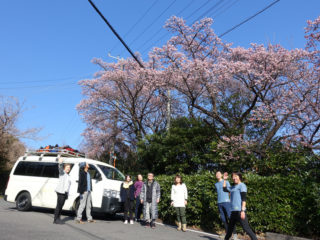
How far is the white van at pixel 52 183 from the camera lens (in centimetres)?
989

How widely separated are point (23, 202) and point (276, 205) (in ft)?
31.1

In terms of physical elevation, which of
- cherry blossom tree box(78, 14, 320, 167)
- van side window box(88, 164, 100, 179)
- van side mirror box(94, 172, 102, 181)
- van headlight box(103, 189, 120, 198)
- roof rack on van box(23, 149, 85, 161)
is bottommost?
van headlight box(103, 189, 120, 198)

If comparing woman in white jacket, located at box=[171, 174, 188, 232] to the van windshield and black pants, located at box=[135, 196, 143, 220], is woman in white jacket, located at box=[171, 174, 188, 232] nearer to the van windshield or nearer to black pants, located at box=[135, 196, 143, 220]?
black pants, located at box=[135, 196, 143, 220]

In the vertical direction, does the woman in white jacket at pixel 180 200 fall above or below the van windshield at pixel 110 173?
below

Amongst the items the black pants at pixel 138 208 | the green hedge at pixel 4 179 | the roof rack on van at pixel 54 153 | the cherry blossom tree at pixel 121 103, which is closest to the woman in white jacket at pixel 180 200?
the black pants at pixel 138 208

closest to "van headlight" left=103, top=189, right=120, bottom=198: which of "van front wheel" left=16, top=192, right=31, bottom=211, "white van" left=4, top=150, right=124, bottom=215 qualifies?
"white van" left=4, top=150, right=124, bottom=215

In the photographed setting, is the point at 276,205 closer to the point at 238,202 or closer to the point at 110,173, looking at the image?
the point at 238,202

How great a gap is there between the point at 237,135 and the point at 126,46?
6.08 meters

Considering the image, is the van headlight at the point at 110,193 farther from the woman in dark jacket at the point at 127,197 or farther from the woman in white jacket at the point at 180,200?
the woman in white jacket at the point at 180,200

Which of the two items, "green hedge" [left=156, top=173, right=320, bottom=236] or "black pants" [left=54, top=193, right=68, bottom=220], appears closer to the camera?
"green hedge" [left=156, top=173, right=320, bottom=236]

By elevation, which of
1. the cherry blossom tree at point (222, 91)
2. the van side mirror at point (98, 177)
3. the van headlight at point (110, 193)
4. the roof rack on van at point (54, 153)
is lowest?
the van headlight at point (110, 193)

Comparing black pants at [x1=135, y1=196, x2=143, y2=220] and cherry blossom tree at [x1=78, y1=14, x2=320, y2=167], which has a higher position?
cherry blossom tree at [x1=78, y1=14, x2=320, y2=167]

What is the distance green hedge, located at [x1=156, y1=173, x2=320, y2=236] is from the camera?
21.7 ft

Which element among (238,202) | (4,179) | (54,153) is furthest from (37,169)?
(4,179)
